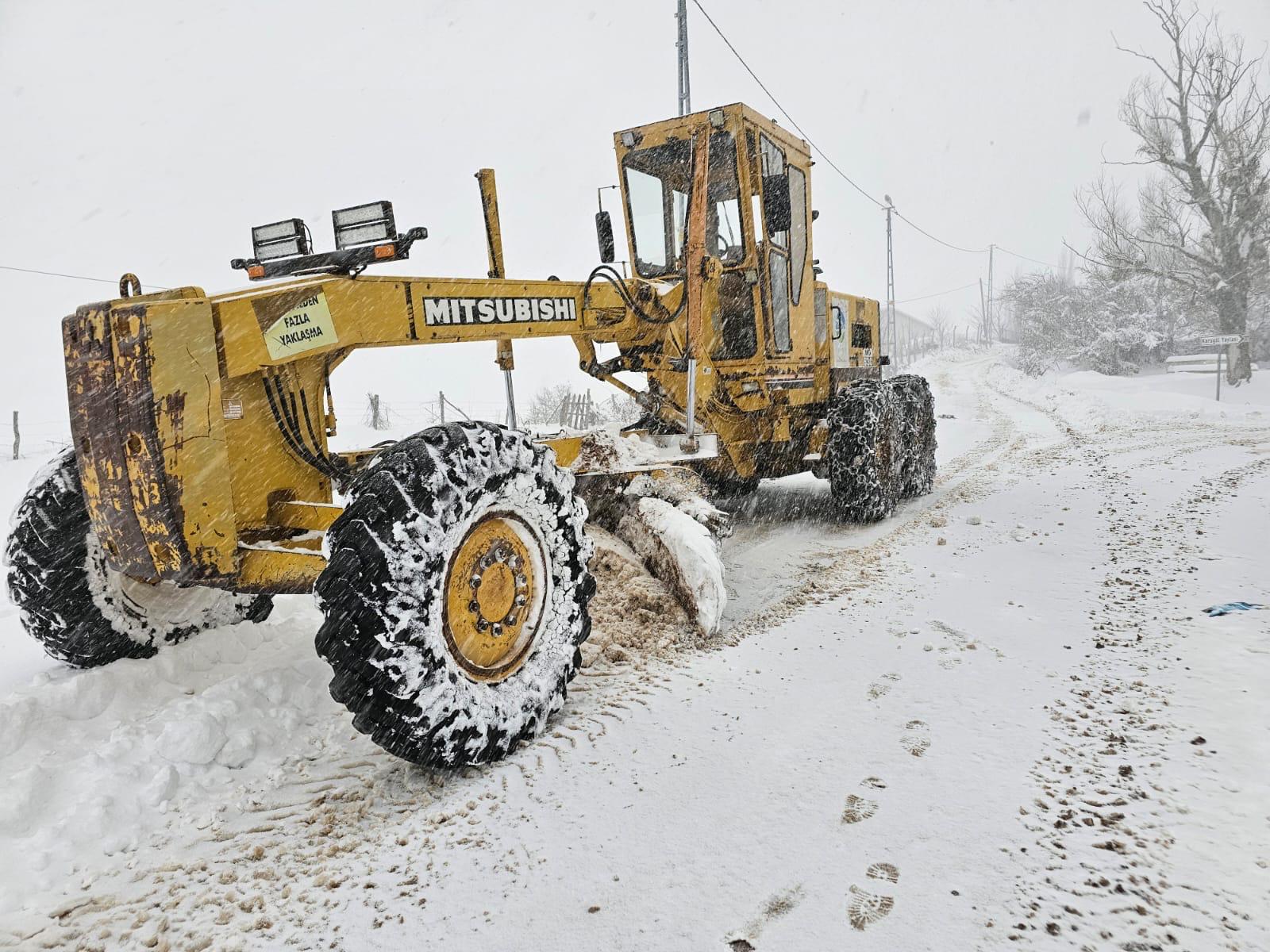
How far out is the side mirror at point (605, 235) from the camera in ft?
21.6

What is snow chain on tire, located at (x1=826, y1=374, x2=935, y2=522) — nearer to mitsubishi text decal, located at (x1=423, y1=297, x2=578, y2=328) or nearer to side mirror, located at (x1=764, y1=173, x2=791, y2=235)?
side mirror, located at (x1=764, y1=173, x2=791, y2=235)

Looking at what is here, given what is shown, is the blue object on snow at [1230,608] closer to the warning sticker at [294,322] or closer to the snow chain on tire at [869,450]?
the snow chain on tire at [869,450]

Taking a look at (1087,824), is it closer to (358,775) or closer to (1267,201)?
(358,775)

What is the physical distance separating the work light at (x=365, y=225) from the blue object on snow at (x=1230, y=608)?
4.41 metres

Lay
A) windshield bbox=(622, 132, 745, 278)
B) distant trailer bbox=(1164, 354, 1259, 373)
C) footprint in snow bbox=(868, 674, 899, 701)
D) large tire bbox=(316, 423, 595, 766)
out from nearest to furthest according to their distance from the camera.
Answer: large tire bbox=(316, 423, 595, 766) < footprint in snow bbox=(868, 674, 899, 701) < windshield bbox=(622, 132, 745, 278) < distant trailer bbox=(1164, 354, 1259, 373)

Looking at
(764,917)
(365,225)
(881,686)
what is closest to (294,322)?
(365,225)

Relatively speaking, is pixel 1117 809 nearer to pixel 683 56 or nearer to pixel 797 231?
pixel 797 231

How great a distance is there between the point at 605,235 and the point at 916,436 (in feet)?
12.7

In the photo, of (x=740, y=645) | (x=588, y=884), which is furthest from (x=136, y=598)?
(x=740, y=645)

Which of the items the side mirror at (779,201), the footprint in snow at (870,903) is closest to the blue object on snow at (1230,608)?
the footprint in snow at (870,903)

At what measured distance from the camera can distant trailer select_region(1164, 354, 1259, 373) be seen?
26292 millimetres

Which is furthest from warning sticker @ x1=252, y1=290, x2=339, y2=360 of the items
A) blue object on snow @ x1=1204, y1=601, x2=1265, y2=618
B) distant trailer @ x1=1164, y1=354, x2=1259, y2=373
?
distant trailer @ x1=1164, y1=354, x2=1259, y2=373

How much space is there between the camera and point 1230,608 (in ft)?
13.4

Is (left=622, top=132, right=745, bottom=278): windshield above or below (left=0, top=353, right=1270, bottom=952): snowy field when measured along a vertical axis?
above
